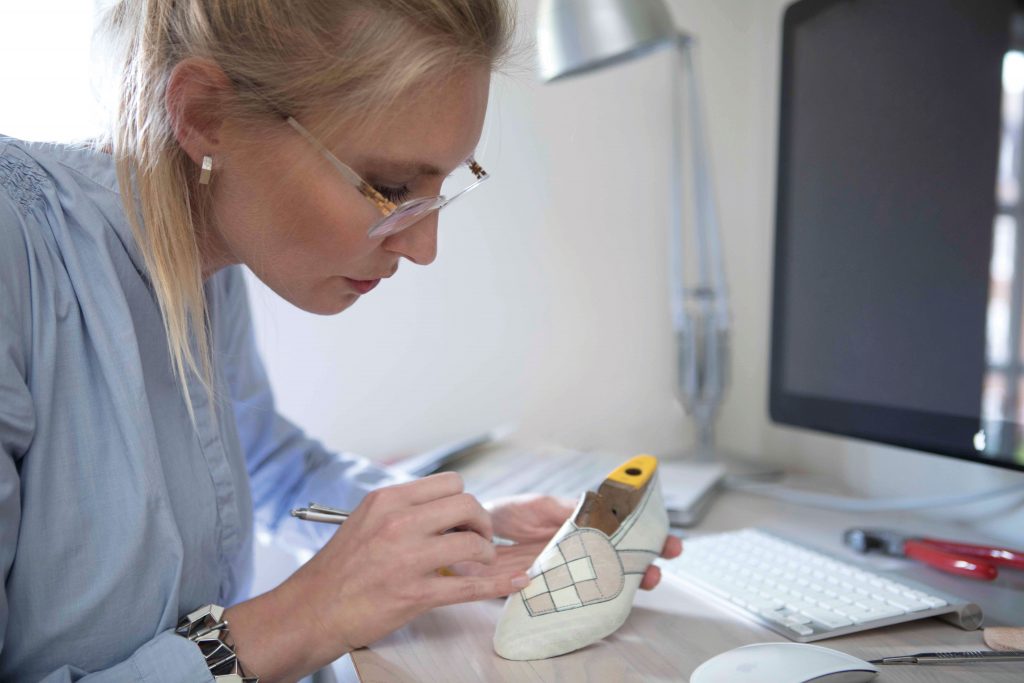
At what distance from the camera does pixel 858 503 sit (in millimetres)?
911

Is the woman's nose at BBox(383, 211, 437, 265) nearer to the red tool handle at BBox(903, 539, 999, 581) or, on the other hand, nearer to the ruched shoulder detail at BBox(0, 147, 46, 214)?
the ruched shoulder detail at BBox(0, 147, 46, 214)

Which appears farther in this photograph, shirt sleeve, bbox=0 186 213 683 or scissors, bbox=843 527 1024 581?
scissors, bbox=843 527 1024 581

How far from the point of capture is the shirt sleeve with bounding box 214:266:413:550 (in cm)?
85

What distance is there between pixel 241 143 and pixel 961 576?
2.25 feet

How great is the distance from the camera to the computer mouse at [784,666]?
0.47 metres

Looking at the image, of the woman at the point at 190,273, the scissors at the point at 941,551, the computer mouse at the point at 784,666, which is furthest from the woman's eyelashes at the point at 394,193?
the scissors at the point at 941,551

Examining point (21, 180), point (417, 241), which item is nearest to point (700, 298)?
point (417, 241)

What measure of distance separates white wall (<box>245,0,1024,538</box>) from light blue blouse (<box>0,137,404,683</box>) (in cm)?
37

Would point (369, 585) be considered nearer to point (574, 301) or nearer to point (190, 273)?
point (190, 273)

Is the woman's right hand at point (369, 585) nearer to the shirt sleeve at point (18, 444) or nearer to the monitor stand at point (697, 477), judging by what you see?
the shirt sleeve at point (18, 444)

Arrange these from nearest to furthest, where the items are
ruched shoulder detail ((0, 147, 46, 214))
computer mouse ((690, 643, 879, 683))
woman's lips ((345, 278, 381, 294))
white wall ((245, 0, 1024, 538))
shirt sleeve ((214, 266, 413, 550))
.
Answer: computer mouse ((690, 643, 879, 683))
ruched shoulder detail ((0, 147, 46, 214))
woman's lips ((345, 278, 381, 294))
shirt sleeve ((214, 266, 413, 550))
white wall ((245, 0, 1024, 538))

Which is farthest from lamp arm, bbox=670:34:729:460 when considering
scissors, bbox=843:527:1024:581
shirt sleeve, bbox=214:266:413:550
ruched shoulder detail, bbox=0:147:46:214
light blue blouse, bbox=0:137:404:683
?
ruched shoulder detail, bbox=0:147:46:214

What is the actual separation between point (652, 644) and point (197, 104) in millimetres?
492

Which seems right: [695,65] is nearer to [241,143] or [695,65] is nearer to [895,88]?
[895,88]
